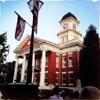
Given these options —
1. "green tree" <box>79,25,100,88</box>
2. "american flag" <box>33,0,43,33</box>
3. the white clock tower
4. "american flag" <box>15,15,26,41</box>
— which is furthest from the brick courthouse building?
"american flag" <box>33,0,43,33</box>

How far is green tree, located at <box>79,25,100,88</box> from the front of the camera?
16742 mm

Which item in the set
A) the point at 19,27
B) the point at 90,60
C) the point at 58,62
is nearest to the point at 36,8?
the point at 19,27

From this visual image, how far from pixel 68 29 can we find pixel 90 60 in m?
11.8

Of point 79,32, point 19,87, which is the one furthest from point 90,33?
point 19,87

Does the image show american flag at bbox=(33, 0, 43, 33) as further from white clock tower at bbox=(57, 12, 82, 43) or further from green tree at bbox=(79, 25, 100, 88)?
white clock tower at bbox=(57, 12, 82, 43)

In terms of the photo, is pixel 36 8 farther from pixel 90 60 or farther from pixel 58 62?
pixel 58 62

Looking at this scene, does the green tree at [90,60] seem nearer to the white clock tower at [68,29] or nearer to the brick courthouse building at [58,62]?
the brick courthouse building at [58,62]

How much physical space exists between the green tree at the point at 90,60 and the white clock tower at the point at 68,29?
9320mm

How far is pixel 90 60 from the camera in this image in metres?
17.3

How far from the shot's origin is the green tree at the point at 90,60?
54.9 ft

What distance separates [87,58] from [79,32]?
13.5 meters

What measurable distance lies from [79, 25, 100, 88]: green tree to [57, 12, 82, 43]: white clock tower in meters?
9.32

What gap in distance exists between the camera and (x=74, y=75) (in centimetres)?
2127

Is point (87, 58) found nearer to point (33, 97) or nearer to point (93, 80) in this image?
point (93, 80)
